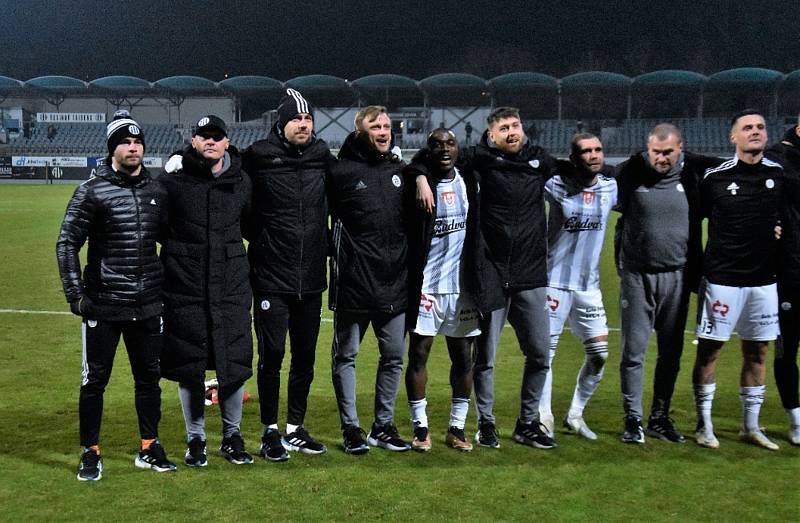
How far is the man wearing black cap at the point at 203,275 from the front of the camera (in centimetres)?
544

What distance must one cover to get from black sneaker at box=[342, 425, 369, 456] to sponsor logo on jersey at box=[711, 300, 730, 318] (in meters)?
2.55

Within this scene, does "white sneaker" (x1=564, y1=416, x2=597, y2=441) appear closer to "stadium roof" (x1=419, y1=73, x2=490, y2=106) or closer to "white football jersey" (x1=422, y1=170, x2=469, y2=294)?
"white football jersey" (x1=422, y1=170, x2=469, y2=294)

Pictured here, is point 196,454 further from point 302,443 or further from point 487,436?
point 487,436

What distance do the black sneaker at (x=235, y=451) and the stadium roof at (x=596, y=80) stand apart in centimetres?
4918

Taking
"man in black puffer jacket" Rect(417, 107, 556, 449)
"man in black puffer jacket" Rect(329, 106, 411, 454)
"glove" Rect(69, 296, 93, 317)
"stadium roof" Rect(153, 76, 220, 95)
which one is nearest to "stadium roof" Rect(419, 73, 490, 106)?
"stadium roof" Rect(153, 76, 220, 95)

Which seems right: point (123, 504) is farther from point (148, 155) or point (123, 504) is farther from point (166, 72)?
point (166, 72)

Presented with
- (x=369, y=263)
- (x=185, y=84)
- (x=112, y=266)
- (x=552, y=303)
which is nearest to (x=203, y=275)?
(x=112, y=266)

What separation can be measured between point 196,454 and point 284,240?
145 centimetres

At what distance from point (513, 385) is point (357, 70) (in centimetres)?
6868

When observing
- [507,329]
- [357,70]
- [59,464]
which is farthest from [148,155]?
[59,464]

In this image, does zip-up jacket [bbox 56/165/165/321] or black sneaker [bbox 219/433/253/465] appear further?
black sneaker [bbox 219/433/253/465]

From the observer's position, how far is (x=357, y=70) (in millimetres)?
74312

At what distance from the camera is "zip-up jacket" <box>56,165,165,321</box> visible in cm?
518

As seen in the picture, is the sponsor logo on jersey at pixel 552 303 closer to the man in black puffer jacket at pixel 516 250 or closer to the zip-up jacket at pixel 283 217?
the man in black puffer jacket at pixel 516 250
